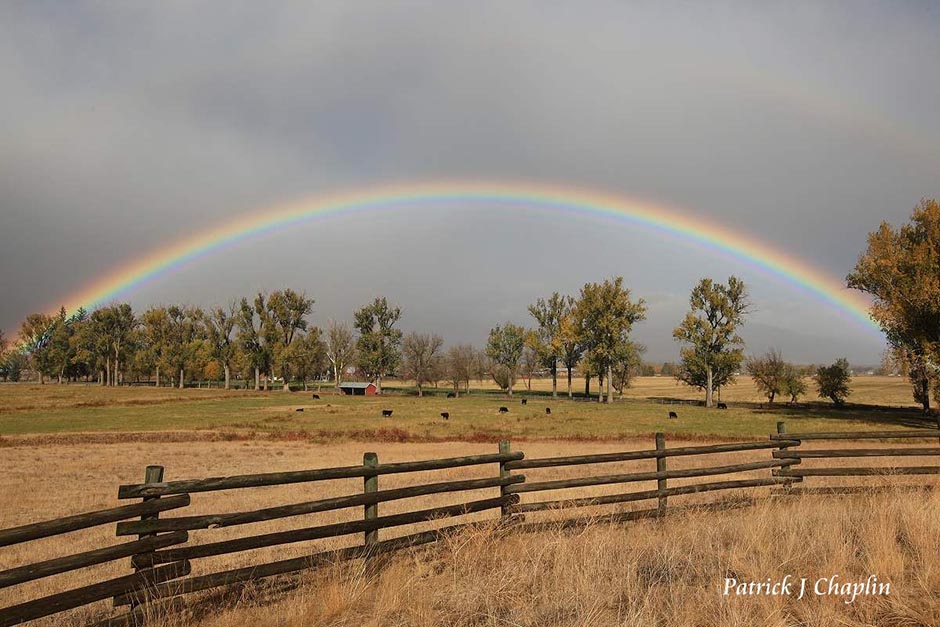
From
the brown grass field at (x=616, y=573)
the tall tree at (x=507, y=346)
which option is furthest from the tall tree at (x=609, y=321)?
the brown grass field at (x=616, y=573)

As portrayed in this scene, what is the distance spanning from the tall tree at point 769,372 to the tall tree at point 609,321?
16.6 m

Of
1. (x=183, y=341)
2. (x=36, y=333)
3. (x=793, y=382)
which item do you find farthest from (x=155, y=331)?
(x=793, y=382)

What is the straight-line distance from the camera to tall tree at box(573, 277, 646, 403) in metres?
83.1

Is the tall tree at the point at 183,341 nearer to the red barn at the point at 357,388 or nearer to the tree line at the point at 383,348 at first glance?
the tree line at the point at 383,348

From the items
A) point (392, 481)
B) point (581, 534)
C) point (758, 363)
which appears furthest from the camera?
point (758, 363)

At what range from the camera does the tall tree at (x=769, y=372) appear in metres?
71.4

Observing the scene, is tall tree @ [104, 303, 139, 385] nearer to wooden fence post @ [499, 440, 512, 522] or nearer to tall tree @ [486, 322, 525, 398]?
tall tree @ [486, 322, 525, 398]

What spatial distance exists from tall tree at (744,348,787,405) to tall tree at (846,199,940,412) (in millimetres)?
24955

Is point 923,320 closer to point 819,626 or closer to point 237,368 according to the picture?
point 819,626

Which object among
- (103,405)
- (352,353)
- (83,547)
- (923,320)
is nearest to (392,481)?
(83,547)

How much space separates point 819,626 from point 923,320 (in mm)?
46795

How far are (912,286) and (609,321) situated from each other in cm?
4378

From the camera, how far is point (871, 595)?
16.4 ft

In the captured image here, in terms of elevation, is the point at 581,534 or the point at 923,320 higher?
the point at 923,320
